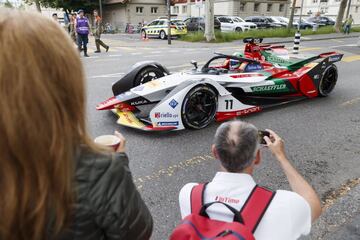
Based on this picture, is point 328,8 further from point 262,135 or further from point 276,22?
point 262,135

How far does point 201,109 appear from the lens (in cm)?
488

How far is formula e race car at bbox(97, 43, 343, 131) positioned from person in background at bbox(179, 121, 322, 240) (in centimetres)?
288

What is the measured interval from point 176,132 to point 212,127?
1.86 ft

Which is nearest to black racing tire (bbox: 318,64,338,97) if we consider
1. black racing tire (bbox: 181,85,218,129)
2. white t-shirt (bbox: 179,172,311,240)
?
black racing tire (bbox: 181,85,218,129)

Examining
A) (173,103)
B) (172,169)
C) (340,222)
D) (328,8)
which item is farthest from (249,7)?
(340,222)

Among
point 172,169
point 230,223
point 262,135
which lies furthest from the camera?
point 172,169

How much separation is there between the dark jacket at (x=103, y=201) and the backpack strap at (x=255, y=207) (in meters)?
0.53

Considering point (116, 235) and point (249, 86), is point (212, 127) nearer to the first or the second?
point (249, 86)

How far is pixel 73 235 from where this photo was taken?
108 cm

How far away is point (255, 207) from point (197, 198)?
27 cm

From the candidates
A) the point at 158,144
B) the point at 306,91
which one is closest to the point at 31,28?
the point at 158,144

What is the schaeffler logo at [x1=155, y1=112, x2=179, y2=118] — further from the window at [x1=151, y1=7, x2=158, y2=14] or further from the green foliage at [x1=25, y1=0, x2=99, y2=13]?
the window at [x1=151, y1=7, x2=158, y2=14]

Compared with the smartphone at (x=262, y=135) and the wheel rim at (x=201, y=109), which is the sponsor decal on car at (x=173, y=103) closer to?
the wheel rim at (x=201, y=109)

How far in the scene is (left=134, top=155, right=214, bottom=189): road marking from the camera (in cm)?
355
